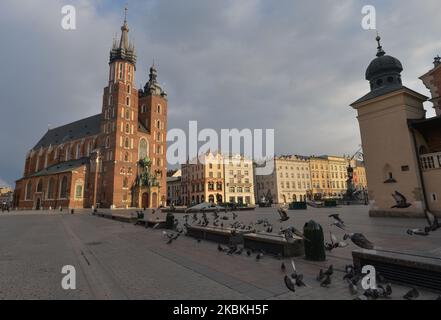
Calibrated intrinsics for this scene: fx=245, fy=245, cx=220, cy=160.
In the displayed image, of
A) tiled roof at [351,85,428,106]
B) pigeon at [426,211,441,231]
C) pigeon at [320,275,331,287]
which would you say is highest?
tiled roof at [351,85,428,106]

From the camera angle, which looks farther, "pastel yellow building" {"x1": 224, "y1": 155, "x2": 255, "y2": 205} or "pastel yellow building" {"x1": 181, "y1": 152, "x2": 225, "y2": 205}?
"pastel yellow building" {"x1": 224, "y1": 155, "x2": 255, "y2": 205}

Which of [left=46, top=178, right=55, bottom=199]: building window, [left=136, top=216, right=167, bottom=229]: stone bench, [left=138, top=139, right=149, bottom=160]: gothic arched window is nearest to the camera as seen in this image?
[left=136, top=216, right=167, bottom=229]: stone bench

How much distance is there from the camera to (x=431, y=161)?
16.2 metres

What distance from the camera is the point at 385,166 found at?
17.9 m

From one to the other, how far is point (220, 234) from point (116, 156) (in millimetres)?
49522

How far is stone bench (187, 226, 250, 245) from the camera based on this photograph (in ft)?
29.6

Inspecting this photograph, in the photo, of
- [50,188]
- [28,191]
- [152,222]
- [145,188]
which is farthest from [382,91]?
[28,191]

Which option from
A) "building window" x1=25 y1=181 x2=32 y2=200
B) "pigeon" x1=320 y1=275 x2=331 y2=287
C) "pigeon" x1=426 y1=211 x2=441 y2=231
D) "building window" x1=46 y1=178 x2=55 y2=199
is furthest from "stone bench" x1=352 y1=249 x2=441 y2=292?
"building window" x1=25 y1=181 x2=32 y2=200

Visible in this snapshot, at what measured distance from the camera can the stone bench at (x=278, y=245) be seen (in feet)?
22.1

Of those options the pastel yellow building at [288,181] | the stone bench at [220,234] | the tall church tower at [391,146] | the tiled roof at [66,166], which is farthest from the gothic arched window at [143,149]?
the stone bench at [220,234]

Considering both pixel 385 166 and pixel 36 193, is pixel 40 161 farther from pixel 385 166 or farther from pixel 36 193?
pixel 385 166

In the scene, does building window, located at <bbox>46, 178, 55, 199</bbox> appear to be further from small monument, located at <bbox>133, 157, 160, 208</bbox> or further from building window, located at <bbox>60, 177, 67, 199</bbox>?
small monument, located at <bbox>133, 157, 160, 208</bbox>

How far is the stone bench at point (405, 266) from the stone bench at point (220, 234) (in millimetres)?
4679

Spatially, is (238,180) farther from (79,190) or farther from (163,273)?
(163,273)
